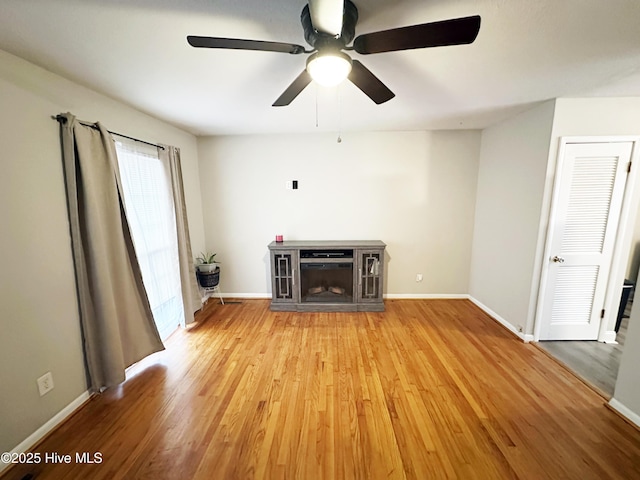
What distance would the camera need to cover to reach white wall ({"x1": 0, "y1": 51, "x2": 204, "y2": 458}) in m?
1.45

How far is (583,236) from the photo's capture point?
8.14 ft

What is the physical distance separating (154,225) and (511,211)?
3.97 metres

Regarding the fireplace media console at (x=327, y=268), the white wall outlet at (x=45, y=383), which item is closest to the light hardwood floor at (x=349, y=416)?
the white wall outlet at (x=45, y=383)

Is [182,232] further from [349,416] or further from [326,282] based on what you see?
[349,416]

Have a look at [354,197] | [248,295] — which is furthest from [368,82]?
[248,295]

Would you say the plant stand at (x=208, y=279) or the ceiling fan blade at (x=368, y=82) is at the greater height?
the ceiling fan blade at (x=368, y=82)

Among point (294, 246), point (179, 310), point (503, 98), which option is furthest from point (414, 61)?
point (179, 310)

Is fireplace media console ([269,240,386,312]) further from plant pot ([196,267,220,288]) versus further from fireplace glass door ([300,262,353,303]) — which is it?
plant pot ([196,267,220,288])

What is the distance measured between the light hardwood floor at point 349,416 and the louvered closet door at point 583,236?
0.58m

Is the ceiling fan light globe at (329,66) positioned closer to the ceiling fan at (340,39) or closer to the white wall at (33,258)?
the ceiling fan at (340,39)

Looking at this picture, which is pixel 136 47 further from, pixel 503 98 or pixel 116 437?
pixel 503 98

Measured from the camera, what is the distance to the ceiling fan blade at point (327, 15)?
0.95m

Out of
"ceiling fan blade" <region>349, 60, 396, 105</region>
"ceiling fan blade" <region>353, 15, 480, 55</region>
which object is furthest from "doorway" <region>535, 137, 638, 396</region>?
"ceiling fan blade" <region>353, 15, 480, 55</region>

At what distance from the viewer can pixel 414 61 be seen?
1.67 m
